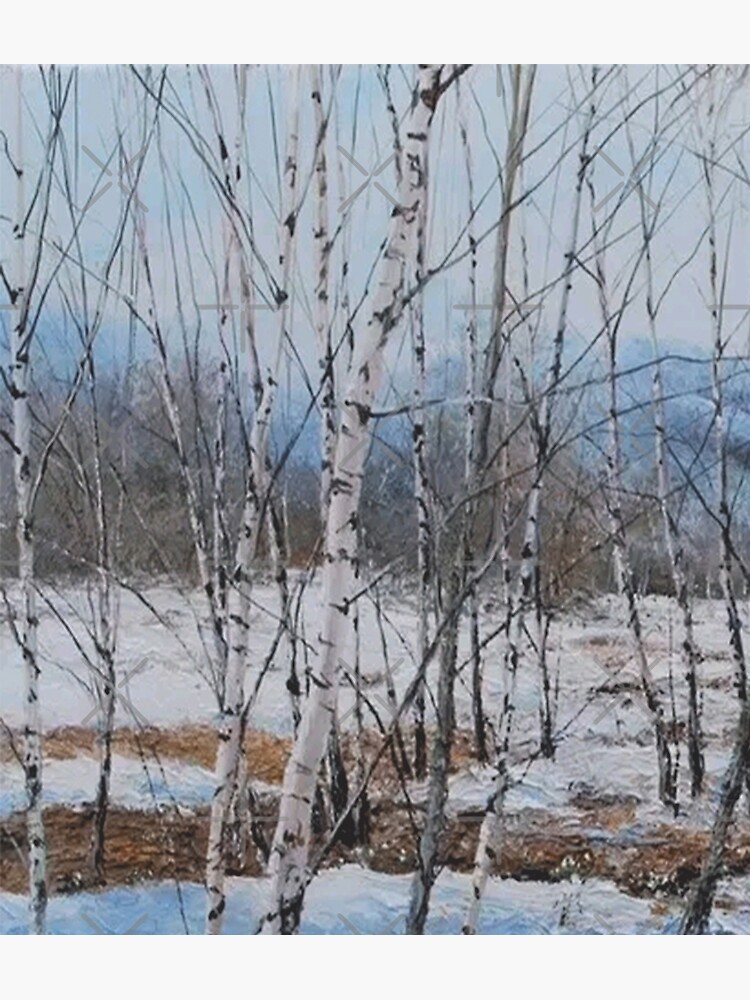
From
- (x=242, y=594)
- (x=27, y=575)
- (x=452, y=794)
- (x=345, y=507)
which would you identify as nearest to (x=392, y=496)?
(x=345, y=507)

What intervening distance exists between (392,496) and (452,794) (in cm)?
48

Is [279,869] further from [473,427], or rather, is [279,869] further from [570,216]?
[570,216]

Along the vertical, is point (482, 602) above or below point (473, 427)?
below

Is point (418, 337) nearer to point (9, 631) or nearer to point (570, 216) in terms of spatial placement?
point (570, 216)

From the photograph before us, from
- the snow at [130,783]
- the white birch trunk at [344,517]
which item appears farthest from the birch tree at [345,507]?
the snow at [130,783]

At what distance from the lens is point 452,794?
3117mm

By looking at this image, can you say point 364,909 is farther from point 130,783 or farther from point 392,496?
point 392,496

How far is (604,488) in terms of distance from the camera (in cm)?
312

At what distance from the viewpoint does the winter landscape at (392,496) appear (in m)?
3.10

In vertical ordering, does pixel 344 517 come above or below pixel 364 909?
above
